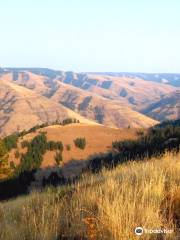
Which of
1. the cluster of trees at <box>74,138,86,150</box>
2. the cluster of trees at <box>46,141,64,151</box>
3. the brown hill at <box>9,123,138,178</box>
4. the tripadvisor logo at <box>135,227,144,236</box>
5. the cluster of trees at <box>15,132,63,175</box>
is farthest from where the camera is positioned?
the cluster of trees at <box>74,138,86,150</box>

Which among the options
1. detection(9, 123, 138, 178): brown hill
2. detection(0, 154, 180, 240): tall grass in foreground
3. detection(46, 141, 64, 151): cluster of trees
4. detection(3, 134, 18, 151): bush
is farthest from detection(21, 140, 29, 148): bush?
detection(0, 154, 180, 240): tall grass in foreground

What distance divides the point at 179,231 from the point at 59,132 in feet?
394

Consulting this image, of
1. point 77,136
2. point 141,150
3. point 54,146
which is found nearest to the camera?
point 141,150

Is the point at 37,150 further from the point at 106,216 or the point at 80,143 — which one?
the point at 106,216

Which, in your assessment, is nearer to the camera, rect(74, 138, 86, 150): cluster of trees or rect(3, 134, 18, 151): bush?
rect(3, 134, 18, 151): bush

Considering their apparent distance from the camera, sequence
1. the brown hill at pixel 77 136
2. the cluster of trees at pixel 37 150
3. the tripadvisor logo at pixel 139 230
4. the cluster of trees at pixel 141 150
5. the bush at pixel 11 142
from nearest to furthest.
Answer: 1. the tripadvisor logo at pixel 139 230
2. the cluster of trees at pixel 141 150
3. the cluster of trees at pixel 37 150
4. the brown hill at pixel 77 136
5. the bush at pixel 11 142

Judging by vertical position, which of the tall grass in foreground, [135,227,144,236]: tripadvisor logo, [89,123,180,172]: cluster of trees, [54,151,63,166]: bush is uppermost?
[135,227,144,236]: tripadvisor logo

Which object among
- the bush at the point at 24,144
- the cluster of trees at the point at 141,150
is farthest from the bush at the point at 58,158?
the cluster of trees at the point at 141,150

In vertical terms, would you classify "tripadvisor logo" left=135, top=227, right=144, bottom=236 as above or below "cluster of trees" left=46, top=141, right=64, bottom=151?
above

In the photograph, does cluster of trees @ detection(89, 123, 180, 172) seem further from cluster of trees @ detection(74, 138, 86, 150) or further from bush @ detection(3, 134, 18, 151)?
bush @ detection(3, 134, 18, 151)

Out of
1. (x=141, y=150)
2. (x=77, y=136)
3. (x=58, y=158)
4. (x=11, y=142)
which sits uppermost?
(x=141, y=150)

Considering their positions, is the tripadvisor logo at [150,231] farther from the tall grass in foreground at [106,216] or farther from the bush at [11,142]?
the bush at [11,142]

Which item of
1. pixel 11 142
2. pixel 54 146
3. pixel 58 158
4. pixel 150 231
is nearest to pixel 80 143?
pixel 54 146

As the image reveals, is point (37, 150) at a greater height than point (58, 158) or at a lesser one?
greater
